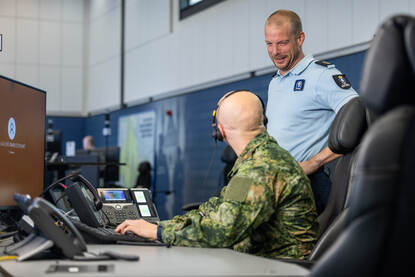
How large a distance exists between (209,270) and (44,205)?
0.44 metres

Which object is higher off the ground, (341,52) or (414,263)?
(341,52)

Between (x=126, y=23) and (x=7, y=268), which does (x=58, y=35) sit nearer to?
(x=126, y=23)

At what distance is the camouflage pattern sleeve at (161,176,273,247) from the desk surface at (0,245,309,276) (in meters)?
0.07

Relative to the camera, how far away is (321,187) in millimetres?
2230

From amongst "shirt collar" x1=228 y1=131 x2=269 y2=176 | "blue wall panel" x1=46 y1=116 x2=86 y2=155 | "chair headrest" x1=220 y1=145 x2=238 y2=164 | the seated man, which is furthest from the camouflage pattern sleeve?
"blue wall panel" x1=46 y1=116 x2=86 y2=155

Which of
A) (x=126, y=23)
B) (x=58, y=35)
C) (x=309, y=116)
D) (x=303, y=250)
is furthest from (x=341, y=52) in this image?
(x=58, y=35)

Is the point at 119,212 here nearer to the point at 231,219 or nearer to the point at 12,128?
the point at 12,128

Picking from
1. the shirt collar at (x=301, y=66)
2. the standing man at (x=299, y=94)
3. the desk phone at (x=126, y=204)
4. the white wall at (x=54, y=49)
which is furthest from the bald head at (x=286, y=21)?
the white wall at (x=54, y=49)

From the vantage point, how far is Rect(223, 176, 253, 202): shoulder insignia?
59.1 inches

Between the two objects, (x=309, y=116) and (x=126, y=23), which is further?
(x=126, y=23)

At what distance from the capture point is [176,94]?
749cm

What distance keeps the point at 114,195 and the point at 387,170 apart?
1.54 m

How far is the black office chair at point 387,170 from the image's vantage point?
91 centimetres

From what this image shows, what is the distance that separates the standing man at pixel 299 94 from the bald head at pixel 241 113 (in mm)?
766
